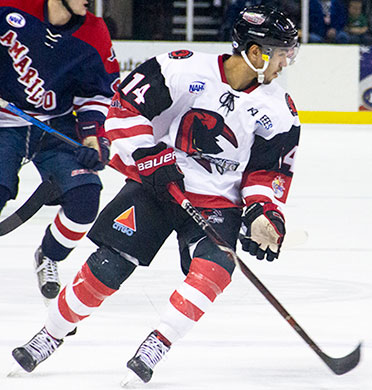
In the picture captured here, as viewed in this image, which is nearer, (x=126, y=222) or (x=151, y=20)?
(x=126, y=222)

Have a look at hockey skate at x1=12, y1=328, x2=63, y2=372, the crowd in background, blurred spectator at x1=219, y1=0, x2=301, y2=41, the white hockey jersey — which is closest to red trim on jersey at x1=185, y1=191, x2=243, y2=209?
the white hockey jersey

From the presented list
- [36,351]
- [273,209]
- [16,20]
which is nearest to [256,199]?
[273,209]

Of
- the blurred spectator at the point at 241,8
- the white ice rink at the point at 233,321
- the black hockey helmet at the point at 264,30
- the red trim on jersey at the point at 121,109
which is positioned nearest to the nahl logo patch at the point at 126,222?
the red trim on jersey at the point at 121,109

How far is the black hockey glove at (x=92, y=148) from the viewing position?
2998 millimetres

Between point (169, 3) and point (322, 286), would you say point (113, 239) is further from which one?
point (169, 3)

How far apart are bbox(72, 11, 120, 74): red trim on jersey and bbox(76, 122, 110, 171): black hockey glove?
179 millimetres

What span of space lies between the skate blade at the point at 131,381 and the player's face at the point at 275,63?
0.72 metres

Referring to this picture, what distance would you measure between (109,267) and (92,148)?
2.68 feet

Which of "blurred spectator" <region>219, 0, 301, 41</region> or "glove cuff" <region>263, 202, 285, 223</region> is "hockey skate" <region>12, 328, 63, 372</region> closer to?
"glove cuff" <region>263, 202, 285, 223</region>

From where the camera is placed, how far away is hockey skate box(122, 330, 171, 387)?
219 centimetres

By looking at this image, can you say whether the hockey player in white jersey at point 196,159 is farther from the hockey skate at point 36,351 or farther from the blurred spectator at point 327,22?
the blurred spectator at point 327,22

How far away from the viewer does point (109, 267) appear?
2.29 m

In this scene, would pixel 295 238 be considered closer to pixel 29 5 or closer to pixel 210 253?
pixel 210 253

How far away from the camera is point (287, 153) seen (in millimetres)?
2400
